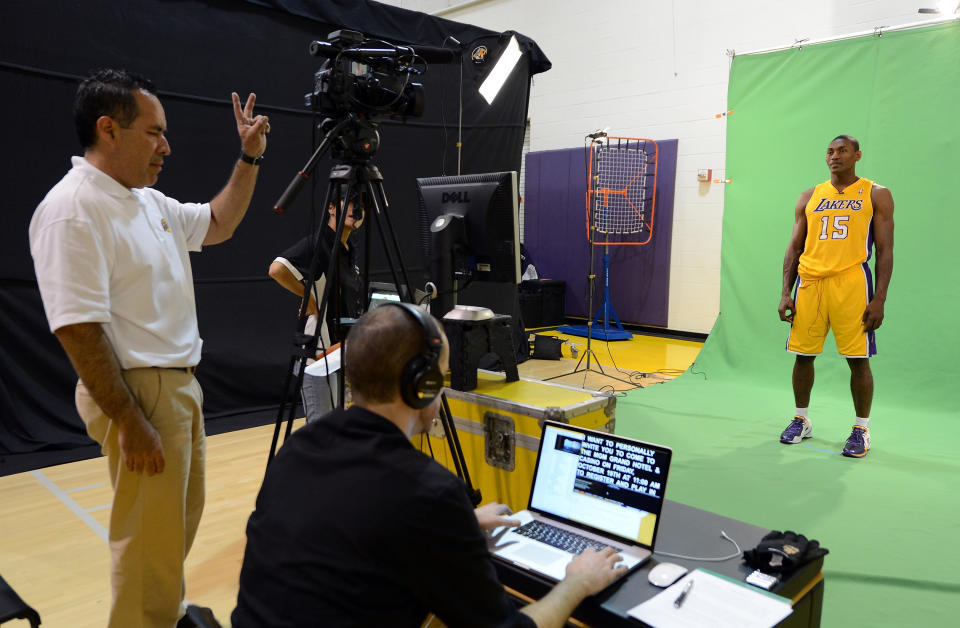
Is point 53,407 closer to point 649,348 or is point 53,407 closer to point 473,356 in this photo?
point 473,356

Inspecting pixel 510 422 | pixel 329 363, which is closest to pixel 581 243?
pixel 329 363

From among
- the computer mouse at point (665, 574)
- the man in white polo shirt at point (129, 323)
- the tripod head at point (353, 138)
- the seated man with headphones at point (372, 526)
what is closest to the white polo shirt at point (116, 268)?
the man in white polo shirt at point (129, 323)

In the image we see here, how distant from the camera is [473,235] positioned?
214 centimetres

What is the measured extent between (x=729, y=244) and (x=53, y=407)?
15.7ft

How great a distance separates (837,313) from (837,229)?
1.56 feet

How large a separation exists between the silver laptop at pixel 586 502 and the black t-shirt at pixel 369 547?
377mm

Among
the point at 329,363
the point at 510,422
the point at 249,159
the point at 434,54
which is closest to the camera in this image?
the point at 249,159

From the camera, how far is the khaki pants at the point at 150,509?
1.56 metres

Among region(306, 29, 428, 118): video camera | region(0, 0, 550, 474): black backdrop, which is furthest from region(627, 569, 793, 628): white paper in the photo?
region(0, 0, 550, 474): black backdrop

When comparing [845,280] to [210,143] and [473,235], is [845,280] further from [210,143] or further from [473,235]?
[210,143]

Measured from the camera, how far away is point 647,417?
13.4ft

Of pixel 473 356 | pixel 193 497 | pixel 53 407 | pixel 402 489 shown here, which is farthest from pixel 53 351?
pixel 402 489

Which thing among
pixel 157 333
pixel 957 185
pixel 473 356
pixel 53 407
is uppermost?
pixel 957 185

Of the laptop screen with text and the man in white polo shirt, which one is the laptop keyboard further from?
the man in white polo shirt
